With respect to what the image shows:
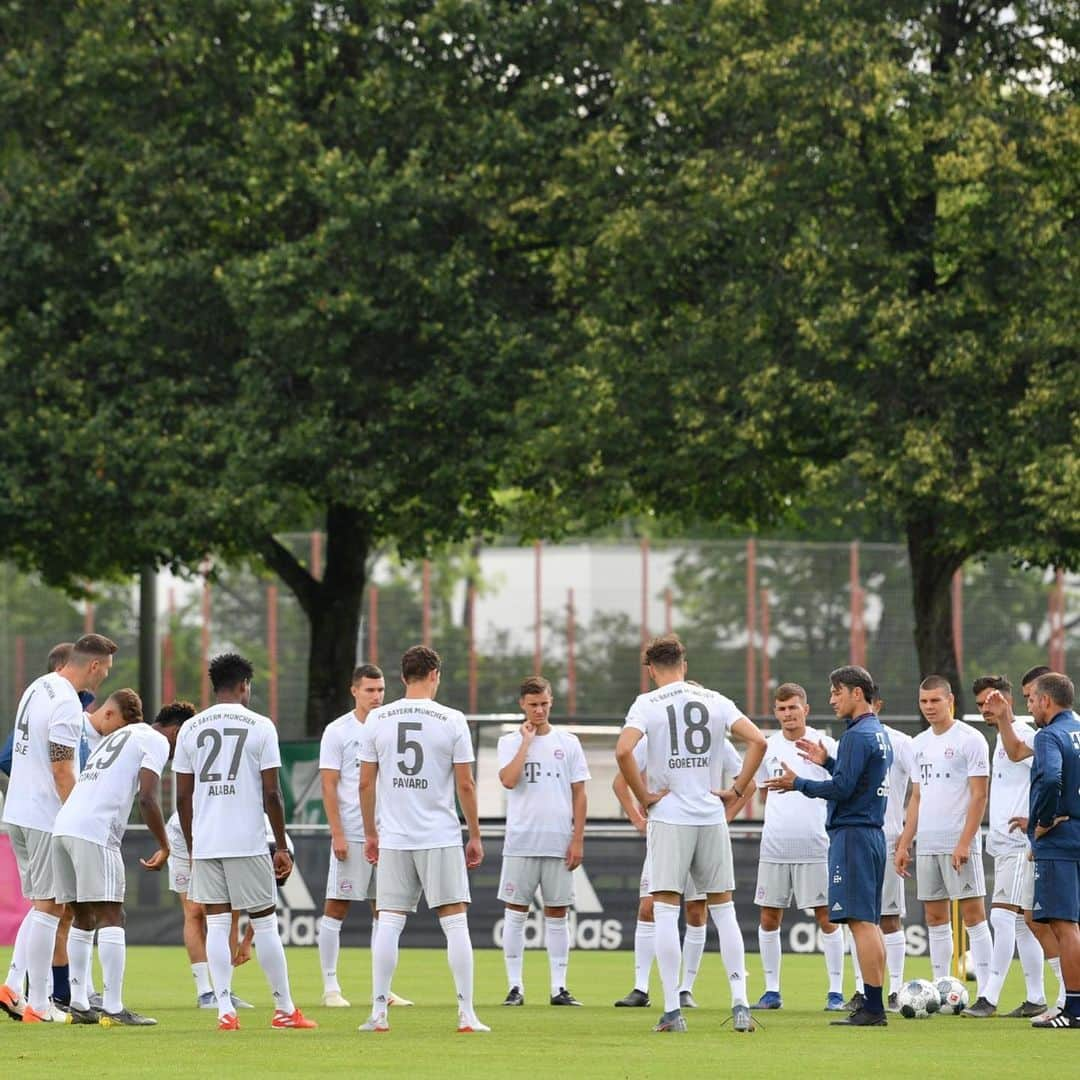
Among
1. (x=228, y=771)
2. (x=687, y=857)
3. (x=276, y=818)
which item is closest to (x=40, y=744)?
(x=228, y=771)

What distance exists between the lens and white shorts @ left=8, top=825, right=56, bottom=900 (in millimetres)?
13500

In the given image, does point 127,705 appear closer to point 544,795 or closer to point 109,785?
point 109,785

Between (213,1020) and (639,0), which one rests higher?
(639,0)

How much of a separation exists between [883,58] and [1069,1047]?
18.2m

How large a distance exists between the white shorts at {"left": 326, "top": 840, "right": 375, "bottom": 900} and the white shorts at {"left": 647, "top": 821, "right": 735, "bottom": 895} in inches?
128

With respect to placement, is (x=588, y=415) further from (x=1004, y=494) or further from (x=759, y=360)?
(x=1004, y=494)

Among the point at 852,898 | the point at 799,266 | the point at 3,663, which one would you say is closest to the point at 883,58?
the point at 799,266

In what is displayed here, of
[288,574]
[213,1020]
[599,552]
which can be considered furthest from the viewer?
[599,552]

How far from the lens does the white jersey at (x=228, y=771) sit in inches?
504

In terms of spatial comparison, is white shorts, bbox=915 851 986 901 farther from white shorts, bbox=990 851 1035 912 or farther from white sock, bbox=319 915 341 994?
white sock, bbox=319 915 341 994

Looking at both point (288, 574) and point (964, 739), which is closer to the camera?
point (964, 739)

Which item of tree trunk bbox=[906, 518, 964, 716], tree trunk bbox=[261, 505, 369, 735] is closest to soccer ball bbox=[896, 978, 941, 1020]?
tree trunk bbox=[906, 518, 964, 716]

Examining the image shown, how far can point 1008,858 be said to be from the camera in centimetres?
1516

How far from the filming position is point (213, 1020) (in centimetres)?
1433
